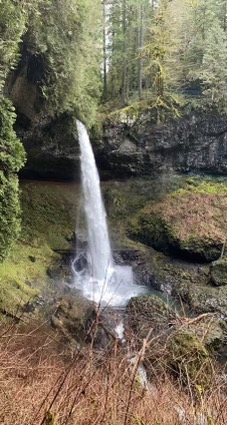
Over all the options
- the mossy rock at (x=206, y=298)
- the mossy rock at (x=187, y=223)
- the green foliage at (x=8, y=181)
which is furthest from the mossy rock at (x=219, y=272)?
the green foliage at (x=8, y=181)

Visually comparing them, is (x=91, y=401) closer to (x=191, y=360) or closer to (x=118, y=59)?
(x=191, y=360)

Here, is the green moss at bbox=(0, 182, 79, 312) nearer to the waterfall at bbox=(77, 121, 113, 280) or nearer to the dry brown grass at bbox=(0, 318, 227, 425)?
the waterfall at bbox=(77, 121, 113, 280)

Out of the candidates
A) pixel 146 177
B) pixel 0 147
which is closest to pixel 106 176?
pixel 146 177

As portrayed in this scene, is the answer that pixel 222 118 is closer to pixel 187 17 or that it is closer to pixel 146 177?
pixel 146 177

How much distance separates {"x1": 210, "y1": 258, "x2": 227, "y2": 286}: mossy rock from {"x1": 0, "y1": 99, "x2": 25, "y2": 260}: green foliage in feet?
24.5

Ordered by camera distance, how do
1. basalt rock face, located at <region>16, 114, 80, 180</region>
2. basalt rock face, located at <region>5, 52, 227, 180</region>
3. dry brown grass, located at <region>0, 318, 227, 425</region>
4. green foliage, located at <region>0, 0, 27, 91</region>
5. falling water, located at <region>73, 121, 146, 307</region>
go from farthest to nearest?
basalt rock face, located at <region>5, 52, 227, 180</region>
basalt rock face, located at <region>16, 114, 80, 180</region>
falling water, located at <region>73, 121, 146, 307</region>
green foliage, located at <region>0, 0, 27, 91</region>
dry brown grass, located at <region>0, 318, 227, 425</region>

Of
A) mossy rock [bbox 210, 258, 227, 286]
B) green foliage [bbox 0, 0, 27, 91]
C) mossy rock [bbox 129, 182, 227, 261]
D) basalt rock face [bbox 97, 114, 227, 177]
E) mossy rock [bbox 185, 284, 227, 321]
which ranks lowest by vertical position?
mossy rock [bbox 185, 284, 227, 321]

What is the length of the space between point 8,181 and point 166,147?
34.2ft

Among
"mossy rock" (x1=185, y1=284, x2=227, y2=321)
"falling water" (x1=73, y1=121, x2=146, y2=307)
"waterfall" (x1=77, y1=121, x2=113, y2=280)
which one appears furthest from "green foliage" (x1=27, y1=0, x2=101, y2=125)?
"mossy rock" (x1=185, y1=284, x2=227, y2=321)

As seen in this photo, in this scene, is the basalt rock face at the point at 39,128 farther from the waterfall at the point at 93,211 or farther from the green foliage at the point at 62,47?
the waterfall at the point at 93,211

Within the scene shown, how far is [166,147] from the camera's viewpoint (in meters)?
19.1

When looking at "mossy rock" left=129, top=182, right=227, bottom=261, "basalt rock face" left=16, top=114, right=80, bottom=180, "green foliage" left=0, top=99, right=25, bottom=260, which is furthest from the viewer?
"mossy rock" left=129, top=182, right=227, bottom=261

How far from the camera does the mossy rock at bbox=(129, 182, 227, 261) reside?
1631cm

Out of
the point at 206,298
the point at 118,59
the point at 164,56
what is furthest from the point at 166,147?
the point at 206,298
